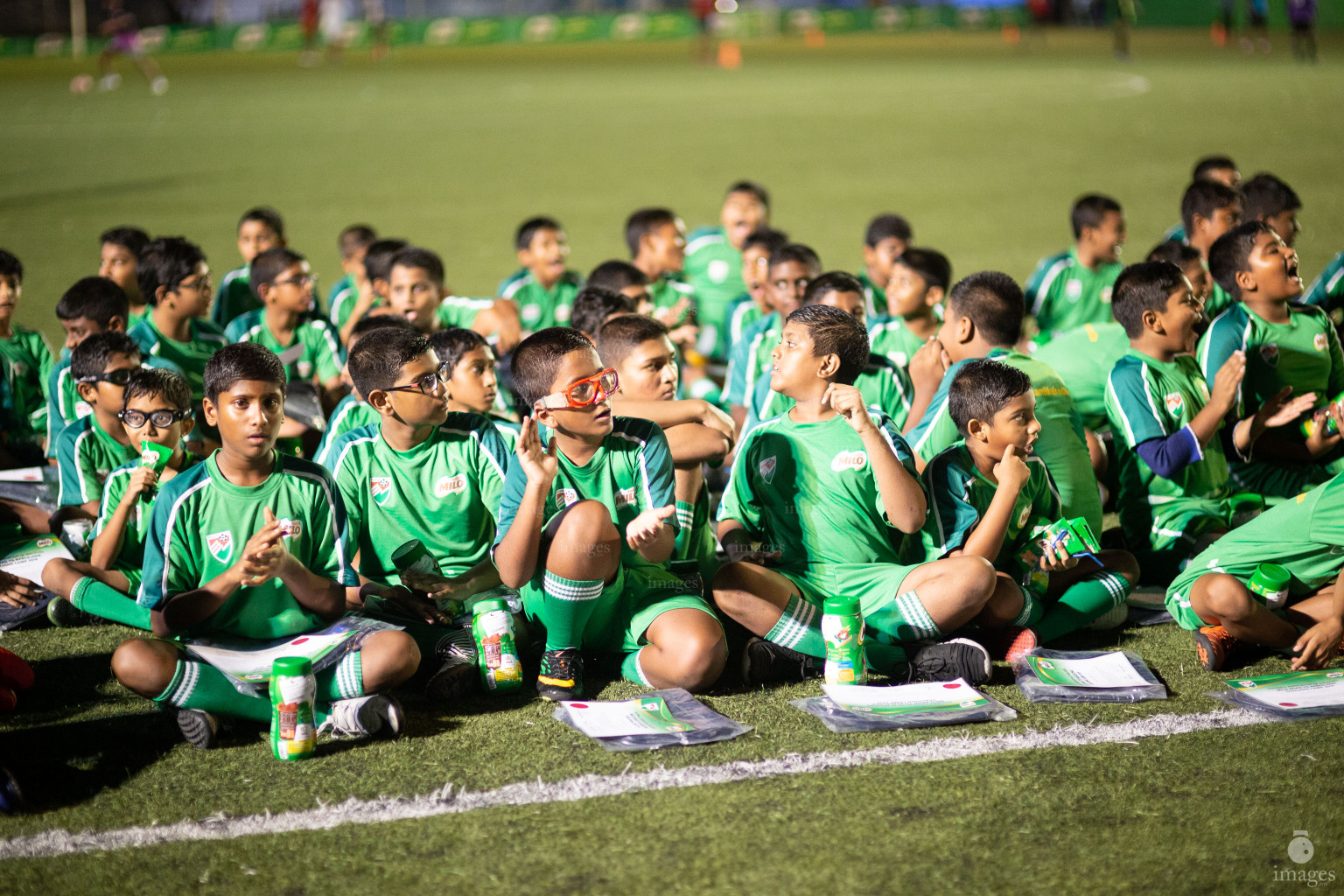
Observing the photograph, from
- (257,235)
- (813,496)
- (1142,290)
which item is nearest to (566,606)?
(813,496)

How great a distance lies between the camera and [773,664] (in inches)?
155

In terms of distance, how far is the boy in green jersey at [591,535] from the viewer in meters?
3.69

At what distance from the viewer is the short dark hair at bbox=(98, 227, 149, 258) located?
22.9 feet

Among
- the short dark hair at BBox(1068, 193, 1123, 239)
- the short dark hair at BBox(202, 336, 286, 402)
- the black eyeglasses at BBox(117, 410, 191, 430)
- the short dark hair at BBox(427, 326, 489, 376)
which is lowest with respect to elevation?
the black eyeglasses at BBox(117, 410, 191, 430)

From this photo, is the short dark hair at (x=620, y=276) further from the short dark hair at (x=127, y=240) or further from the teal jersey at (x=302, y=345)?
the short dark hair at (x=127, y=240)

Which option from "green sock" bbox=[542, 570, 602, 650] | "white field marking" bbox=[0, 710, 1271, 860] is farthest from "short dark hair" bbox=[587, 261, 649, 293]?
"white field marking" bbox=[0, 710, 1271, 860]

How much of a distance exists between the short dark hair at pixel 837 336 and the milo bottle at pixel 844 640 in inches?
32.0

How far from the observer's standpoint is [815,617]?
3.98 meters

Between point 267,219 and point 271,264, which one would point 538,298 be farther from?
point 267,219

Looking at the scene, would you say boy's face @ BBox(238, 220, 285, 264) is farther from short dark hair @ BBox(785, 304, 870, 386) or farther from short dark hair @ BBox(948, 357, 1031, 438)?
short dark hair @ BBox(948, 357, 1031, 438)

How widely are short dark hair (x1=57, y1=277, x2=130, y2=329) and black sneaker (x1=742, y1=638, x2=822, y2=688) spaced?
3643 millimetres

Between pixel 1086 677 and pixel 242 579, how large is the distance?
253 cm

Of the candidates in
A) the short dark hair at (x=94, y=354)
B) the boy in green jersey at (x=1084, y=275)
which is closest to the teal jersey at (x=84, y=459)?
the short dark hair at (x=94, y=354)

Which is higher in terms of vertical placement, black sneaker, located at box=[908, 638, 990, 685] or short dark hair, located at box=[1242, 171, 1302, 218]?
short dark hair, located at box=[1242, 171, 1302, 218]
